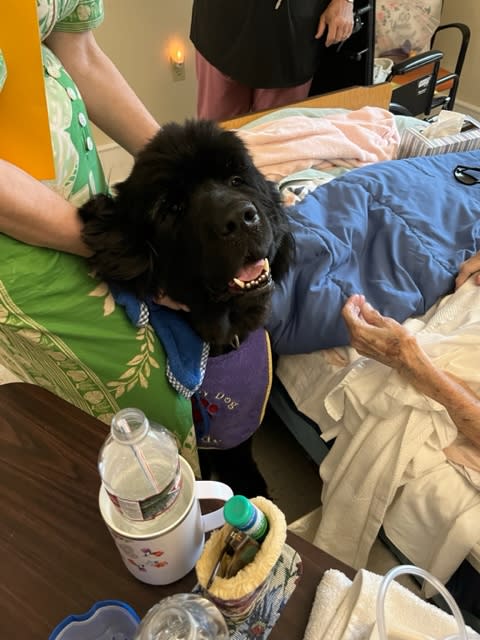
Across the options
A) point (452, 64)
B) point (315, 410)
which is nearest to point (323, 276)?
point (315, 410)

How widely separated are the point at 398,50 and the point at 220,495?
2892 millimetres

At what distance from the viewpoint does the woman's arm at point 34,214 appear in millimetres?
662

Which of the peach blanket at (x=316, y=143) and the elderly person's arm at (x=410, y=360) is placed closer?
the elderly person's arm at (x=410, y=360)

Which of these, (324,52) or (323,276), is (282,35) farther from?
(323,276)

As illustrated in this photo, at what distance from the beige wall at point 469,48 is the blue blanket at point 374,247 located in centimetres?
212

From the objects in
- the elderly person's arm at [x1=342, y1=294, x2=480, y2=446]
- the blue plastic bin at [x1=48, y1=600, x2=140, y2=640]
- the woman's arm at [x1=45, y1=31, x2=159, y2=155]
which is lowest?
the elderly person's arm at [x1=342, y1=294, x2=480, y2=446]

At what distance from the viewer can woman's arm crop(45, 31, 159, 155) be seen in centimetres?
95

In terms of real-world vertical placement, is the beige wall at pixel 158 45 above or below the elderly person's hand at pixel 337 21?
below

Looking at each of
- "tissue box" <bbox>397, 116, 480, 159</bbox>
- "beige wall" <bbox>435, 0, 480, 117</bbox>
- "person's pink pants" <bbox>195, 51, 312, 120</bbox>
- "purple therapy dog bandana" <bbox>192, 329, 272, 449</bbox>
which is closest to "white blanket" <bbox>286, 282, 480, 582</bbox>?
"purple therapy dog bandana" <bbox>192, 329, 272, 449</bbox>

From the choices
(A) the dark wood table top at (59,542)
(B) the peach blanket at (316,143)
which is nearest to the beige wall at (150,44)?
(B) the peach blanket at (316,143)

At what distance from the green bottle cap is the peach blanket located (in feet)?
3.79

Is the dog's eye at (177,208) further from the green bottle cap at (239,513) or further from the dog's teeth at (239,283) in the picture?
the green bottle cap at (239,513)

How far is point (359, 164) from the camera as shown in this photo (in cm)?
154

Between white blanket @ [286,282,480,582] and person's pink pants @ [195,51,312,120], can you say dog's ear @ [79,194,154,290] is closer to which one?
white blanket @ [286,282,480,582]
